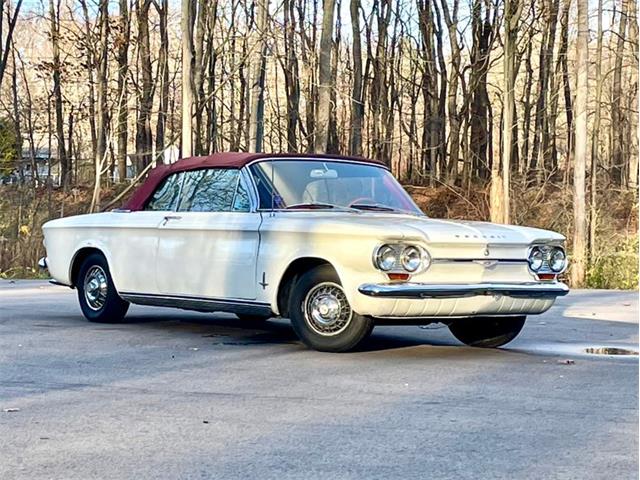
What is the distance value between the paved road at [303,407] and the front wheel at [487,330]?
16 cm

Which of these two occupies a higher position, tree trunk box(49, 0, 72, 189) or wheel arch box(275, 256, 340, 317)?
tree trunk box(49, 0, 72, 189)

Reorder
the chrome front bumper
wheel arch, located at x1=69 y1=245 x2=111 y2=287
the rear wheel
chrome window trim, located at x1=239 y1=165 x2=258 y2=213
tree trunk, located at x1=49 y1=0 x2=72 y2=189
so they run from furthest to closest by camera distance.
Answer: tree trunk, located at x1=49 y1=0 x2=72 y2=189
wheel arch, located at x1=69 y1=245 x2=111 y2=287
the rear wheel
chrome window trim, located at x1=239 y1=165 x2=258 y2=213
the chrome front bumper

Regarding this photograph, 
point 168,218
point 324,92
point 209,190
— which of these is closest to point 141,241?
point 168,218

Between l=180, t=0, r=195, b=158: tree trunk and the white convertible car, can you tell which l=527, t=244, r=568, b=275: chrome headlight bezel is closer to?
the white convertible car

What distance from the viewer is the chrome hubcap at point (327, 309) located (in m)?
7.90

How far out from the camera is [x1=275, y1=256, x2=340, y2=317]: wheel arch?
26.6 ft

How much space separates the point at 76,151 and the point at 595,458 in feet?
131

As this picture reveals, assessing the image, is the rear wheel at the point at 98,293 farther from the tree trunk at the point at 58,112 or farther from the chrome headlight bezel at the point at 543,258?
the tree trunk at the point at 58,112

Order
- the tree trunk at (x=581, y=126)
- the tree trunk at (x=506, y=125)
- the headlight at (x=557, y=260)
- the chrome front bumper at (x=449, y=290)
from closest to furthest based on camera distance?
the chrome front bumper at (x=449, y=290) < the headlight at (x=557, y=260) < the tree trunk at (x=581, y=126) < the tree trunk at (x=506, y=125)

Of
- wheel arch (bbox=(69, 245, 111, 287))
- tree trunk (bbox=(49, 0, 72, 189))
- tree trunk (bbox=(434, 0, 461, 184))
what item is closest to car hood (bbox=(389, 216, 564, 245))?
wheel arch (bbox=(69, 245, 111, 287))

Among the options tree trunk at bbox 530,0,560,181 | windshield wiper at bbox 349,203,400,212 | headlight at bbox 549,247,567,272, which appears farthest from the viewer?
tree trunk at bbox 530,0,560,181

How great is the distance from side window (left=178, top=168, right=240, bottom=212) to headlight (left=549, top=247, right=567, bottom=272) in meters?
2.65

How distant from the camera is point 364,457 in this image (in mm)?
4707

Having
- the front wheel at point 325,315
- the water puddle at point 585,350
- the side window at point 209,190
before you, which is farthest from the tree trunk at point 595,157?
the front wheel at point 325,315
